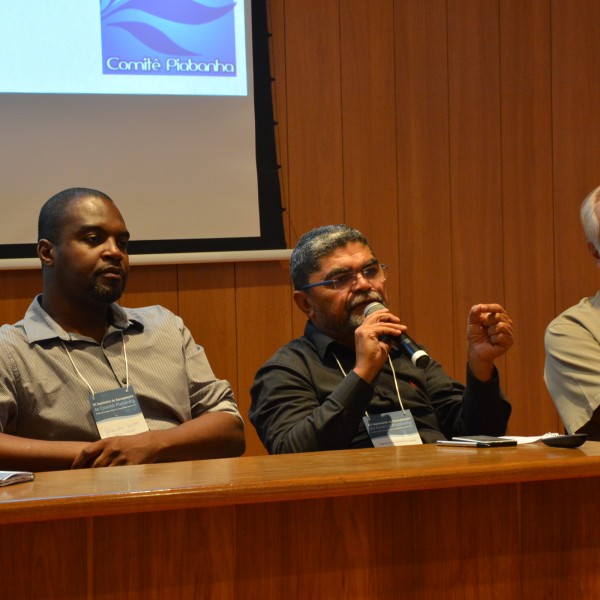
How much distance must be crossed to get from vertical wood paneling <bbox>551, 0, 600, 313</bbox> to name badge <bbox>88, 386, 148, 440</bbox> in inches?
87.8

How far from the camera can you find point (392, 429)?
243 centimetres

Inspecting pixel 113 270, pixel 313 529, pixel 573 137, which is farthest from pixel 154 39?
pixel 313 529

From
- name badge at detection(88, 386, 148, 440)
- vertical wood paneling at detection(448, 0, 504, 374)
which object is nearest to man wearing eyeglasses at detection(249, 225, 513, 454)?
name badge at detection(88, 386, 148, 440)

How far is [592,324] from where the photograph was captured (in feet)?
8.66

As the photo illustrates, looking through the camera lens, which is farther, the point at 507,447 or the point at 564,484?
the point at 507,447

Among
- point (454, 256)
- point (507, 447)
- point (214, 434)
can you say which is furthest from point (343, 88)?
point (507, 447)

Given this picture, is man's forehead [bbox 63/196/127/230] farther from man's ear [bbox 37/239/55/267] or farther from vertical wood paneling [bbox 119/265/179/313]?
vertical wood paneling [bbox 119/265/179/313]

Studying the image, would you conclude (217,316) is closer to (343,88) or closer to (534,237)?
(343,88)

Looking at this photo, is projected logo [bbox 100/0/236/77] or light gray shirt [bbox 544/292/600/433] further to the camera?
projected logo [bbox 100/0/236/77]

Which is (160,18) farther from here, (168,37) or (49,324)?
(49,324)

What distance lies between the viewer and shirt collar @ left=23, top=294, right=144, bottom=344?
2408 mm

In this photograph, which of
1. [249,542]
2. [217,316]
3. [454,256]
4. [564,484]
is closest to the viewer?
[249,542]

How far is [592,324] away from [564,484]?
3.63 feet

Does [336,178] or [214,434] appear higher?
[336,178]
